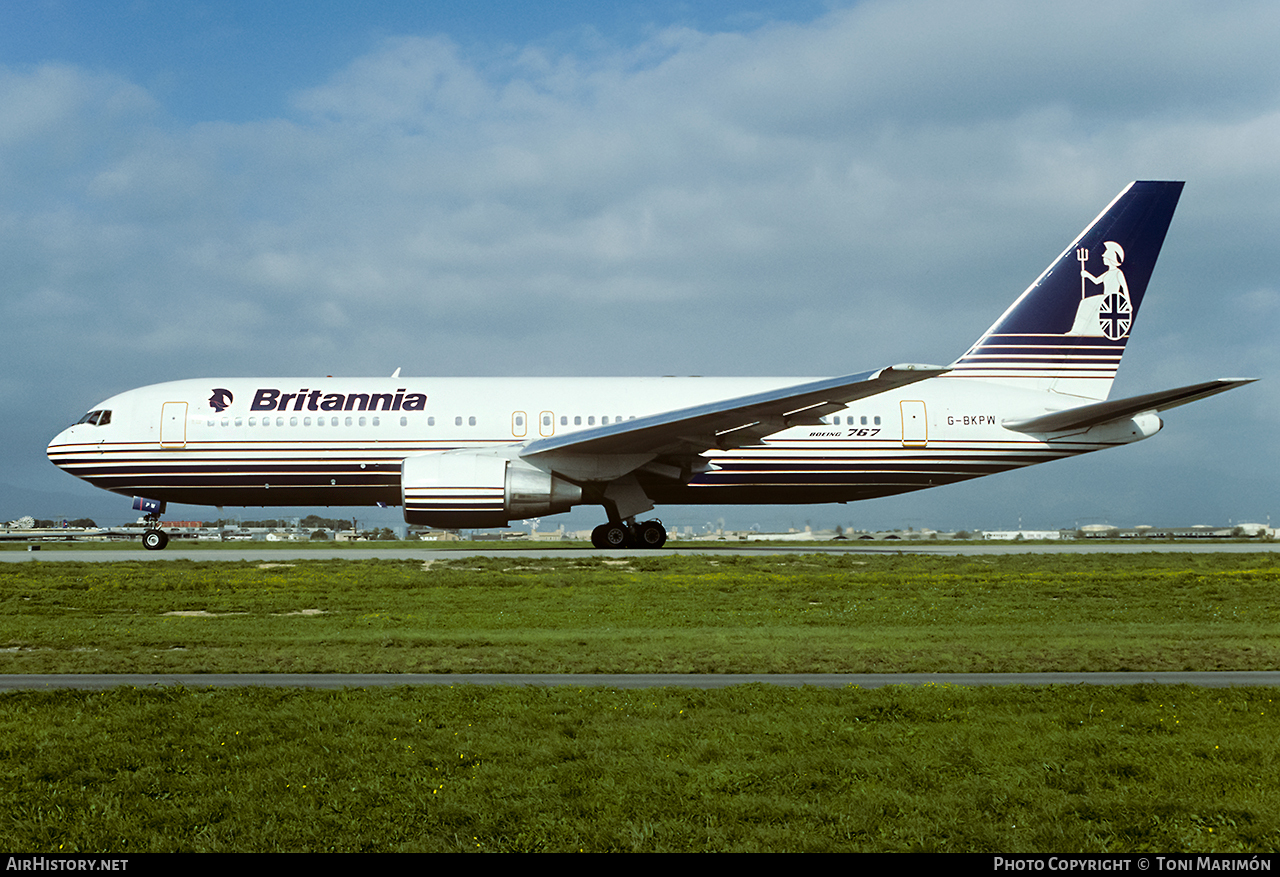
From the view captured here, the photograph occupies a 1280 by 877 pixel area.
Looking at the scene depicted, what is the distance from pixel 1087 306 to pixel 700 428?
12.5 metres

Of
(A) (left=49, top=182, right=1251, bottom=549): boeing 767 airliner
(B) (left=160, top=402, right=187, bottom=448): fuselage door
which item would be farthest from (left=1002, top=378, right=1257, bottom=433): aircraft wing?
(B) (left=160, top=402, right=187, bottom=448): fuselage door

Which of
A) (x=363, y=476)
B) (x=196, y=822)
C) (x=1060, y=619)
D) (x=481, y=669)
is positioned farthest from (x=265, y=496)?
(x=196, y=822)

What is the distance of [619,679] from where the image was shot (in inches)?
348

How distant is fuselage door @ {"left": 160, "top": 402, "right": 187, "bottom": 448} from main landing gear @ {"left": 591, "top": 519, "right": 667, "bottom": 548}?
36.8 ft

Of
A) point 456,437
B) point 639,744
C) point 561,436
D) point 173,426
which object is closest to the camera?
point 639,744

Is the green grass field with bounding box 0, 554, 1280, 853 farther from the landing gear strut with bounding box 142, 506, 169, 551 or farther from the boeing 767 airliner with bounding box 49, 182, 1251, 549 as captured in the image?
the landing gear strut with bounding box 142, 506, 169, 551

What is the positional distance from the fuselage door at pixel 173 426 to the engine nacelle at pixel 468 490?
7.00 meters

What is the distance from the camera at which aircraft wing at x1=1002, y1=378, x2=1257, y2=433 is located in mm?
21938

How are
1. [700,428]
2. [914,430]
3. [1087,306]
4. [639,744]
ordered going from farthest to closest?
[1087,306] < [914,430] < [700,428] < [639,744]

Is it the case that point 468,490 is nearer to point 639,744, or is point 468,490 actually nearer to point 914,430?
point 914,430

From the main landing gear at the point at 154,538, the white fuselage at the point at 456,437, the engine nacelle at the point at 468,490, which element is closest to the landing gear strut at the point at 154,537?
the main landing gear at the point at 154,538

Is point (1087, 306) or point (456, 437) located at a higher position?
point (1087, 306)

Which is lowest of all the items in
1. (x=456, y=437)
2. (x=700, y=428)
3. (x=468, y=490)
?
(x=468, y=490)

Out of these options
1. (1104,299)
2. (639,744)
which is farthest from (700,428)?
(639,744)
